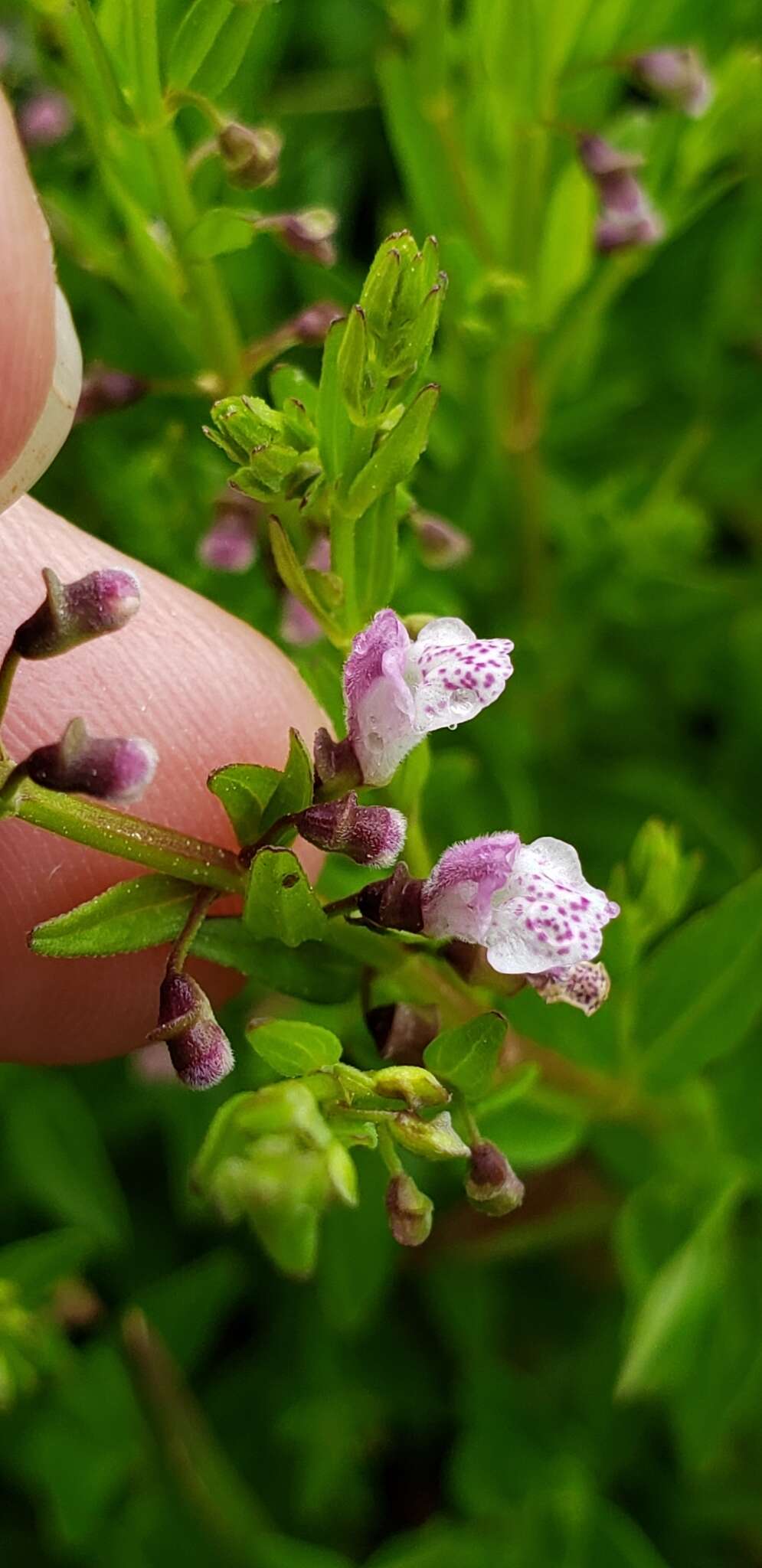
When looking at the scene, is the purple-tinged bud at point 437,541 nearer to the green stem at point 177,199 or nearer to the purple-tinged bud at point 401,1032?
the green stem at point 177,199

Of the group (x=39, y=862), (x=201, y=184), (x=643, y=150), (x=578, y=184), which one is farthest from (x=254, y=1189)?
(x=643, y=150)

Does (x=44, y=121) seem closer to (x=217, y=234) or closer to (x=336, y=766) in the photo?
(x=217, y=234)

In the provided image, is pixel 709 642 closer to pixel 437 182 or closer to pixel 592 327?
pixel 592 327

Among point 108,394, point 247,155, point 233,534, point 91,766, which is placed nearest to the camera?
point 91,766

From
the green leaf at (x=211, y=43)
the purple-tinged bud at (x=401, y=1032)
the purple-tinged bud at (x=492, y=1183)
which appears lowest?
the purple-tinged bud at (x=492, y=1183)

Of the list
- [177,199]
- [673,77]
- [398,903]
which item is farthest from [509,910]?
[673,77]

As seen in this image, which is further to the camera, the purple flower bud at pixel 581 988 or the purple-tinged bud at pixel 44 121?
the purple-tinged bud at pixel 44 121

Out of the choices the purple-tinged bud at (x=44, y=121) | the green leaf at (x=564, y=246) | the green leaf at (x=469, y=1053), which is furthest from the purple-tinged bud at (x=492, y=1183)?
the purple-tinged bud at (x=44, y=121)
